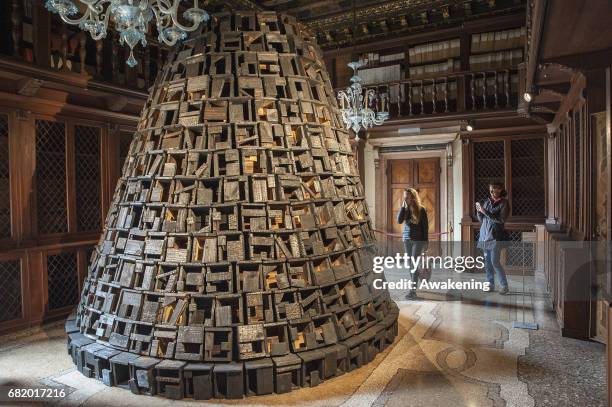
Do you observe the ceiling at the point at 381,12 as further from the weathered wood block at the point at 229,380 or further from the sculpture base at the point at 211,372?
the weathered wood block at the point at 229,380

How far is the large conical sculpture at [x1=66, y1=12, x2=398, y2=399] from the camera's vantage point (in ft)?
9.54

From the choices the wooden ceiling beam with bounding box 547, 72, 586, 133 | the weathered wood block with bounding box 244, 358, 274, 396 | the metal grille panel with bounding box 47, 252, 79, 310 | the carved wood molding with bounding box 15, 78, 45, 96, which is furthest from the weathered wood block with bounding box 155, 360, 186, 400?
the wooden ceiling beam with bounding box 547, 72, 586, 133

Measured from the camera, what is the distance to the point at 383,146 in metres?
8.12

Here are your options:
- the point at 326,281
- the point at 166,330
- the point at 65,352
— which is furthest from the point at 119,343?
the point at 326,281

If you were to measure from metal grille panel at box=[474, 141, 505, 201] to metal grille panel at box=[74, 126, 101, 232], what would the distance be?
19.3 feet

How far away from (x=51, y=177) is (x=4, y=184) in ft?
1.59

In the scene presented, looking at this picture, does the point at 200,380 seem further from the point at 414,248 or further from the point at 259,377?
the point at 414,248

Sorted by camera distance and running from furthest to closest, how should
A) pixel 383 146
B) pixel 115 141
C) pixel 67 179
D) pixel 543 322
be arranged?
pixel 383 146 → pixel 115 141 → pixel 67 179 → pixel 543 322

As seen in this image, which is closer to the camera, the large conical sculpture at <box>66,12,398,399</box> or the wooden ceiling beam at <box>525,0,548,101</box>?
the wooden ceiling beam at <box>525,0,548,101</box>

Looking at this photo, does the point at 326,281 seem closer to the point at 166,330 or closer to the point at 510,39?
the point at 166,330

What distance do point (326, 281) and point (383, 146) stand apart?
17.6 ft

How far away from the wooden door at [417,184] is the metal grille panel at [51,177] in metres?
5.52

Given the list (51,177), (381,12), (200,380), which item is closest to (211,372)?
(200,380)

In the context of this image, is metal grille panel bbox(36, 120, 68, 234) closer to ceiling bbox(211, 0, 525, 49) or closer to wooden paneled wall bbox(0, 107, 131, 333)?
wooden paneled wall bbox(0, 107, 131, 333)
